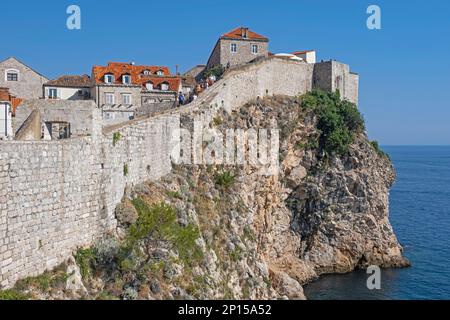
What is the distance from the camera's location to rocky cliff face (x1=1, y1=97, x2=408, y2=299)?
20141 mm

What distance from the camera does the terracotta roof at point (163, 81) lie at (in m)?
46.3

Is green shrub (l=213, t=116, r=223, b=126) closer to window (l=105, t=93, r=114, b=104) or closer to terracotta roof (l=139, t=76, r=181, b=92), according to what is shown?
window (l=105, t=93, r=114, b=104)

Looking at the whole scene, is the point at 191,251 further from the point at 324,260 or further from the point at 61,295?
the point at 324,260

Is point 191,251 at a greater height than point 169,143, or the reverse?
point 169,143

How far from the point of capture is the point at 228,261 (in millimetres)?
27375

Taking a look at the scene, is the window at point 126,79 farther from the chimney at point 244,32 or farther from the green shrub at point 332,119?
the green shrub at point 332,119

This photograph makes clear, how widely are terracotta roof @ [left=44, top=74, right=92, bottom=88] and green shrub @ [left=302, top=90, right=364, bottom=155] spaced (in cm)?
2016

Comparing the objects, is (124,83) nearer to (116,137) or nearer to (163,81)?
(163,81)

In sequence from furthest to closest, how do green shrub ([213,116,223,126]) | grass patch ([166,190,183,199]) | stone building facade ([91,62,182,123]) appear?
stone building facade ([91,62,182,123]) < green shrub ([213,116,223,126]) < grass patch ([166,190,183,199])

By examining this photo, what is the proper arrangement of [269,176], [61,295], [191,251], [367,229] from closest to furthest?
[61,295]
[191,251]
[269,176]
[367,229]

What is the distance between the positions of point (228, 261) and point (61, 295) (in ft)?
42.0

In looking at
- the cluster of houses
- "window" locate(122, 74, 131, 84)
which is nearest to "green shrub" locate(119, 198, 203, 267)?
the cluster of houses

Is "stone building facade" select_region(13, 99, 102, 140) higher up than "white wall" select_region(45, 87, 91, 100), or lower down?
lower down
